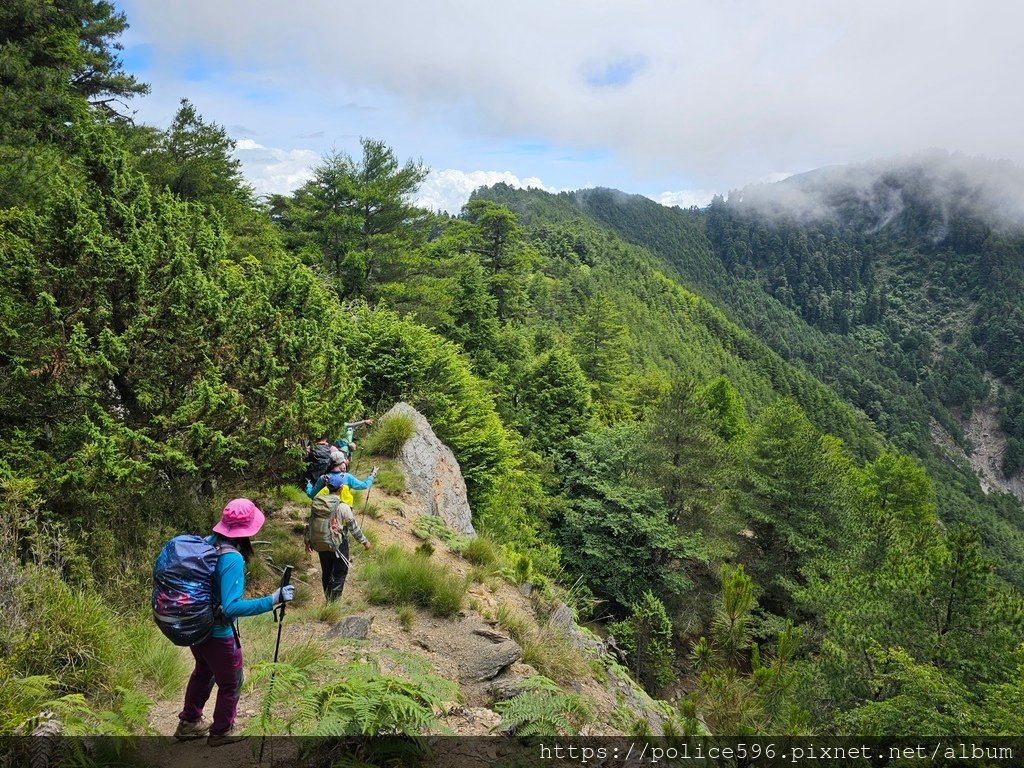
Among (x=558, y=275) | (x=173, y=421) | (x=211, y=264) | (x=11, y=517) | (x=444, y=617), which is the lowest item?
(x=444, y=617)

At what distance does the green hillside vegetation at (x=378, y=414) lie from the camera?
4.95 m

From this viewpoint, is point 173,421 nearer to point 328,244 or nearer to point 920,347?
point 328,244

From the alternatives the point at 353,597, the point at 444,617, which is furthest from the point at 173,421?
the point at 444,617

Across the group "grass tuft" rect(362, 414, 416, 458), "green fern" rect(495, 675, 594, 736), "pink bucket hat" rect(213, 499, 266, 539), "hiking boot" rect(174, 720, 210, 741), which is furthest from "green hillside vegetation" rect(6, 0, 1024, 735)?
"grass tuft" rect(362, 414, 416, 458)

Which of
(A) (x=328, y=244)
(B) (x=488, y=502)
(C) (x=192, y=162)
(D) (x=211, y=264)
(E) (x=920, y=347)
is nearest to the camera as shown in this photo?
(D) (x=211, y=264)

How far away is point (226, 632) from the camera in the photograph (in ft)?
11.7

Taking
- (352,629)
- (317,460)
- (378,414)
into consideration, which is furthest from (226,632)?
(378,414)

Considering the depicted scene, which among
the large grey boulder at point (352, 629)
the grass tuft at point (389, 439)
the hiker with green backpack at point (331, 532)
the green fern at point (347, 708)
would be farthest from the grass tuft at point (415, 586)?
the grass tuft at point (389, 439)

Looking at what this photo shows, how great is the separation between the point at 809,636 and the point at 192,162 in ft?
83.9

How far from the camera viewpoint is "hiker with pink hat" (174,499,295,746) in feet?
11.3

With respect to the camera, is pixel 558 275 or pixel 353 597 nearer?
pixel 353 597

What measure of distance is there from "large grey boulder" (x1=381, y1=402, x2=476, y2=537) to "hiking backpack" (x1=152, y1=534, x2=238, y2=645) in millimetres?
7688

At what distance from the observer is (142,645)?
15.3 feet

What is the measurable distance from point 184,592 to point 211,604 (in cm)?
18
